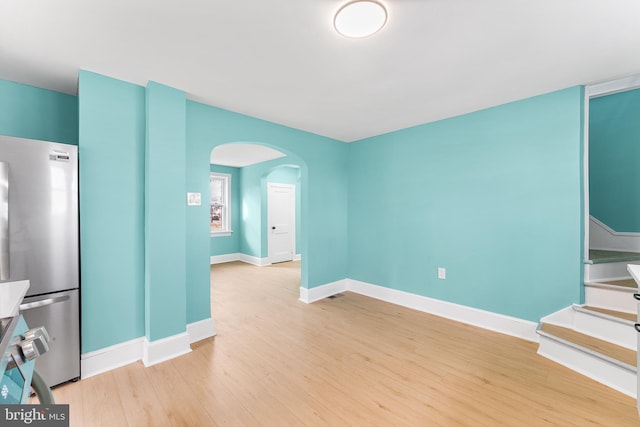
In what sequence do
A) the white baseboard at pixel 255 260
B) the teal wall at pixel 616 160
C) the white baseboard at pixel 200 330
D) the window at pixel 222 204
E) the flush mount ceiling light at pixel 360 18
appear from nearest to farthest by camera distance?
the flush mount ceiling light at pixel 360 18 → the white baseboard at pixel 200 330 → the teal wall at pixel 616 160 → the white baseboard at pixel 255 260 → the window at pixel 222 204

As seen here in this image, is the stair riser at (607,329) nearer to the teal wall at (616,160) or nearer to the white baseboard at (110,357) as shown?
the teal wall at (616,160)

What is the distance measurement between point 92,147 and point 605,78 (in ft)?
14.7

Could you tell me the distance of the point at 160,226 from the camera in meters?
2.38

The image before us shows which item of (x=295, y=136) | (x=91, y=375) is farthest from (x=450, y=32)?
(x=91, y=375)

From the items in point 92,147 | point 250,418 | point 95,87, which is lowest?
point 250,418

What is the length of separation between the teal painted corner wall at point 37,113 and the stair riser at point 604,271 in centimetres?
525

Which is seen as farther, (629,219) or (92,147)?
(629,219)

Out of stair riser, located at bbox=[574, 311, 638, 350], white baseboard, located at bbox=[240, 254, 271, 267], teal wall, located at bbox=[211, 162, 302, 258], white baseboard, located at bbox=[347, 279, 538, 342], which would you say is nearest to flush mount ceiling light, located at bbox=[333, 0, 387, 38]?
stair riser, located at bbox=[574, 311, 638, 350]

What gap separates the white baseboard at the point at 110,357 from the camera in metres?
2.13

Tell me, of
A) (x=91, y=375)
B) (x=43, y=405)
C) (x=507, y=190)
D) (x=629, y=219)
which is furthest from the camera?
(x=629, y=219)

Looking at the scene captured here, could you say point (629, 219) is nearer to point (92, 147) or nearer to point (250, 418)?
point (250, 418)

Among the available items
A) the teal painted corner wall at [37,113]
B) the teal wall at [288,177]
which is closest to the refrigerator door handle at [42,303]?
the teal painted corner wall at [37,113]

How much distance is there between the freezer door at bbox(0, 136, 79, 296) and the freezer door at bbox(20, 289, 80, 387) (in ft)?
0.27

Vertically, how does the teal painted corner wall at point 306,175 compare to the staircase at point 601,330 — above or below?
above
